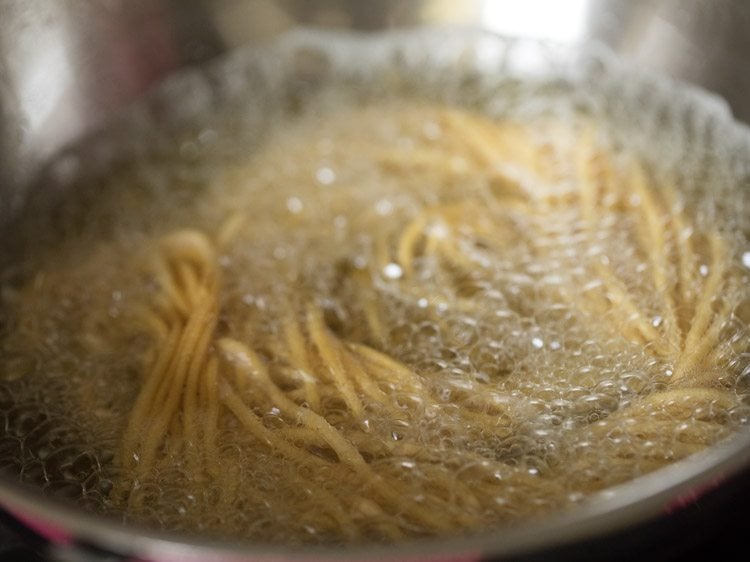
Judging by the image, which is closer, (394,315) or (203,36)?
(394,315)

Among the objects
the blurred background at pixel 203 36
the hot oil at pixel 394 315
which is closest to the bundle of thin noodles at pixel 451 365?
the hot oil at pixel 394 315

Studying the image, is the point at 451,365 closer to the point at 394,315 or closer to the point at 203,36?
the point at 394,315

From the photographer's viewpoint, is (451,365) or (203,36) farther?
(203,36)

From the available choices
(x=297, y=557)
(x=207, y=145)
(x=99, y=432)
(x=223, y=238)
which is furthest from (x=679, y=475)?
(x=207, y=145)

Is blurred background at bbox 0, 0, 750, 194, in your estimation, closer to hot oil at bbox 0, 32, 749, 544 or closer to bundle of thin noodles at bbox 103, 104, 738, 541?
hot oil at bbox 0, 32, 749, 544

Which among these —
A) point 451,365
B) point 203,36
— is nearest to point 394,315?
point 451,365

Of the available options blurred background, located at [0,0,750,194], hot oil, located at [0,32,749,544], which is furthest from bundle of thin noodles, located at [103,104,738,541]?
blurred background, located at [0,0,750,194]

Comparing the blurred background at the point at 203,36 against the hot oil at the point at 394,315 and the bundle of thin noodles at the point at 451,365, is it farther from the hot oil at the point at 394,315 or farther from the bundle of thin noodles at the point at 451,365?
the bundle of thin noodles at the point at 451,365

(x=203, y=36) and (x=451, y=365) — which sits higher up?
(x=203, y=36)
